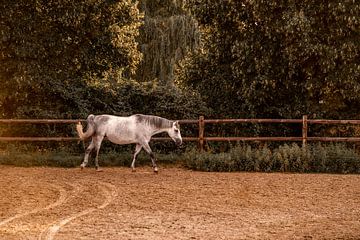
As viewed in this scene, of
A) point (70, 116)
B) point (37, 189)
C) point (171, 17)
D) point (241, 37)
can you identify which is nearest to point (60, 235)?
point (37, 189)

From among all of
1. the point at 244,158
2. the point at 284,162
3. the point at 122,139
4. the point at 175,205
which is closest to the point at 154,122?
the point at 122,139

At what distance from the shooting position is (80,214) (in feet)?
32.9

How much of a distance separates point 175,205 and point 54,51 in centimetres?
1115

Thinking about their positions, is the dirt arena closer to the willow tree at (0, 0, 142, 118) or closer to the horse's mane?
the horse's mane

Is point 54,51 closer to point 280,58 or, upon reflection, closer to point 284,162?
point 280,58

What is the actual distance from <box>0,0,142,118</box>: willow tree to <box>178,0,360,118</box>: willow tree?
3.12 metres

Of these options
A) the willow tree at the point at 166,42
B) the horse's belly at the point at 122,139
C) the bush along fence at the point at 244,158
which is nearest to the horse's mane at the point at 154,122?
the horse's belly at the point at 122,139

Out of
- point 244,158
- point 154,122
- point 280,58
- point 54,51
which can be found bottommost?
point 244,158

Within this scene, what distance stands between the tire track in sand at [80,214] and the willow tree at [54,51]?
274 inches

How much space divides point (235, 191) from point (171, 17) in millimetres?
16131

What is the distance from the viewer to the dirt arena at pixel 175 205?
28.9 feet

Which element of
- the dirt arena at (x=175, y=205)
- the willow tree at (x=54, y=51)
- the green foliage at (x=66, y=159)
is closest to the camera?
the dirt arena at (x=175, y=205)

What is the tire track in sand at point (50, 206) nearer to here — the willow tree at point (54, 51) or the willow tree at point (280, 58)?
the willow tree at point (54, 51)

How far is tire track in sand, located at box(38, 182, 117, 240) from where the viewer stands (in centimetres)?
845
